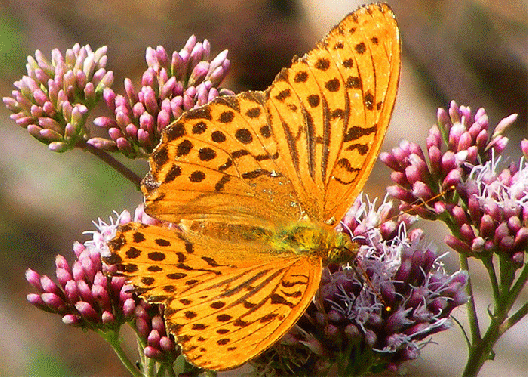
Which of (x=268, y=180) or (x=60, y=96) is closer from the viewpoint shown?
(x=268, y=180)

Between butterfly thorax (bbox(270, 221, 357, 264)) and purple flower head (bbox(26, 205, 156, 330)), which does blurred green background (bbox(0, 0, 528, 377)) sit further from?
butterfly thorax (bbox(270, 221, 357, 264))

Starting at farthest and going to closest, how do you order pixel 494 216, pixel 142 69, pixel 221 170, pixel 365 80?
pixel 142 69, pixel 494 216, pixel 221 170, pixel 365 80

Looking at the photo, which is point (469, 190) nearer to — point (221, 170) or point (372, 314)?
point (372, 314)

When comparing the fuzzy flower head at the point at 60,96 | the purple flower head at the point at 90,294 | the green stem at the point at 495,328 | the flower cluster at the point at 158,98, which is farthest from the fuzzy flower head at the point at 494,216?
the fuzzy flower head at the point at 60,96

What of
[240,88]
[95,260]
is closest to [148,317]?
[95,260]

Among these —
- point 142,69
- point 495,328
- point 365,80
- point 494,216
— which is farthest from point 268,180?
point 142,69

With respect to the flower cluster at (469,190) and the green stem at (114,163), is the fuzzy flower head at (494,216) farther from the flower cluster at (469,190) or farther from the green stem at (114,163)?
the green stem at (114,163)

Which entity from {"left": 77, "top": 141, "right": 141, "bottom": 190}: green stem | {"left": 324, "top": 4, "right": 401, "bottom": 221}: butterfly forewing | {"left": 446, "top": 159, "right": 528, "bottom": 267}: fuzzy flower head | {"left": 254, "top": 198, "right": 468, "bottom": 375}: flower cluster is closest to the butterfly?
{"left": 324, "top": 4, "right": 401, "bottom": 221}: butterfly forewing
